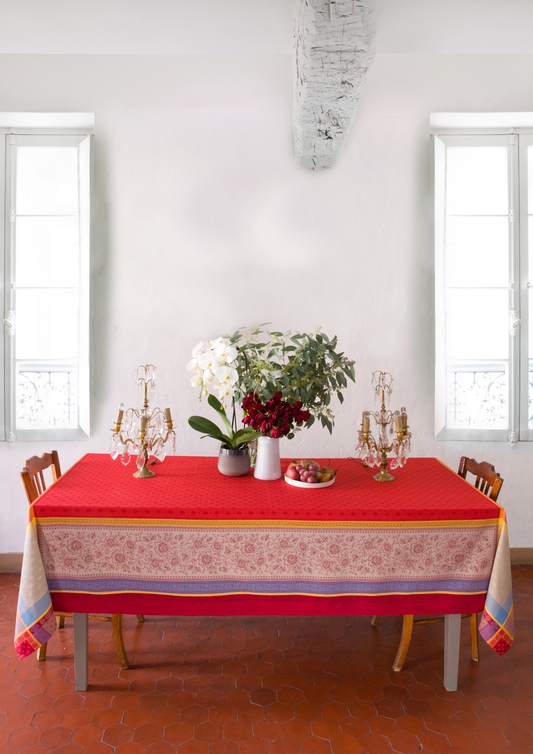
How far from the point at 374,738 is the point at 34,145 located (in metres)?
3.81

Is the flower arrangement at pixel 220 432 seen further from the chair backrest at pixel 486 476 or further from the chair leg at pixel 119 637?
the chair backrest at pixel 486 476

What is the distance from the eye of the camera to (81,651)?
2.04m

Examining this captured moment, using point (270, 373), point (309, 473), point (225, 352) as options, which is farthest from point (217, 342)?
point (309, 473)

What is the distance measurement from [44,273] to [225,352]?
6.17 feet

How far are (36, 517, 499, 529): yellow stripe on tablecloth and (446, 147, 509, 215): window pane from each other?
2.31 m

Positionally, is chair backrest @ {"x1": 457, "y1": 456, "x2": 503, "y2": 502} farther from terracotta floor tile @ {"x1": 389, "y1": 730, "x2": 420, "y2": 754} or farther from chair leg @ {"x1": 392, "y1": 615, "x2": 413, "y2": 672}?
terracotta floor tile @ {"x1": 389, "y1": 730, "x2": 420, "y2": 754}

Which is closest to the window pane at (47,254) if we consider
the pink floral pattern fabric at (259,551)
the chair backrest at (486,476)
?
the pink floral pattern fabric at (259,551)

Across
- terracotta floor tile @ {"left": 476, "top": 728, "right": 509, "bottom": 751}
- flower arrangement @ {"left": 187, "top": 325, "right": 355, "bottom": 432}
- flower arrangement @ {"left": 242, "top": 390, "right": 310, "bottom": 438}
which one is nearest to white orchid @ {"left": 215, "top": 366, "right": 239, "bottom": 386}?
flower arrangement @ {"left": 187, "top": 325, "right": 355, "bottom": 432}

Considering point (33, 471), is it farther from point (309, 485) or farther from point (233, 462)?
point (309, 485)

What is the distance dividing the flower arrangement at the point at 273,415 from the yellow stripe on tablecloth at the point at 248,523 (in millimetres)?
384

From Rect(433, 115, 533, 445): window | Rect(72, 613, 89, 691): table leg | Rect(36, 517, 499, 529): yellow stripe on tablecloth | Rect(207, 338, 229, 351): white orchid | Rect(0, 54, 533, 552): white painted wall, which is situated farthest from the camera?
Rect(433, 115, 533, 445): window

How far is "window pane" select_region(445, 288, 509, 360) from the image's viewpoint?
10.9 feet

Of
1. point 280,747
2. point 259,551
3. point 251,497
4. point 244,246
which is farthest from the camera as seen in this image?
point 244,246

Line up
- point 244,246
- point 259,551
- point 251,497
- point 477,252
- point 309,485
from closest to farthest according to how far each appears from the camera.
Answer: point 259,551
point 251,497
point 309,485
point 244,246
point 477,252
